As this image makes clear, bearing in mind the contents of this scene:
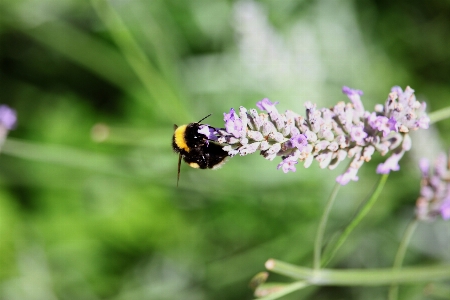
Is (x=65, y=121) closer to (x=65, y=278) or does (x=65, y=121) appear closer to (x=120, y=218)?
(x=120, y=218)

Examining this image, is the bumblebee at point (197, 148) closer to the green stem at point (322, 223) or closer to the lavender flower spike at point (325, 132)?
the lavender flower spike at point (325, 132)

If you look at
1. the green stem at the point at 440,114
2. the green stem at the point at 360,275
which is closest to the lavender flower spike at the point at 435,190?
the green stem at the point at 440,114

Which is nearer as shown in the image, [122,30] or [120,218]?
[122,30]

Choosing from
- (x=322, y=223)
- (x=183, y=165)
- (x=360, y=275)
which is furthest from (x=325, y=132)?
(x=183, y=165)

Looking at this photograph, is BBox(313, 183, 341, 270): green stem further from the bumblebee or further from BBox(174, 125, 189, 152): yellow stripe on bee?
BBox(174, 125, 189, 152): yellow stripe on bee

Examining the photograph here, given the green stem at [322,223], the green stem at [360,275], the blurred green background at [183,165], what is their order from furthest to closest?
the blurred green background at [183,165] → the green stem at [360,275] → the green stem at [322,223]

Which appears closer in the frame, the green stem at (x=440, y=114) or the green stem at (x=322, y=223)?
the green stem at (x=322, y=223)

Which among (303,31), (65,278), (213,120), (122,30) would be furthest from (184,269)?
(303,31)
